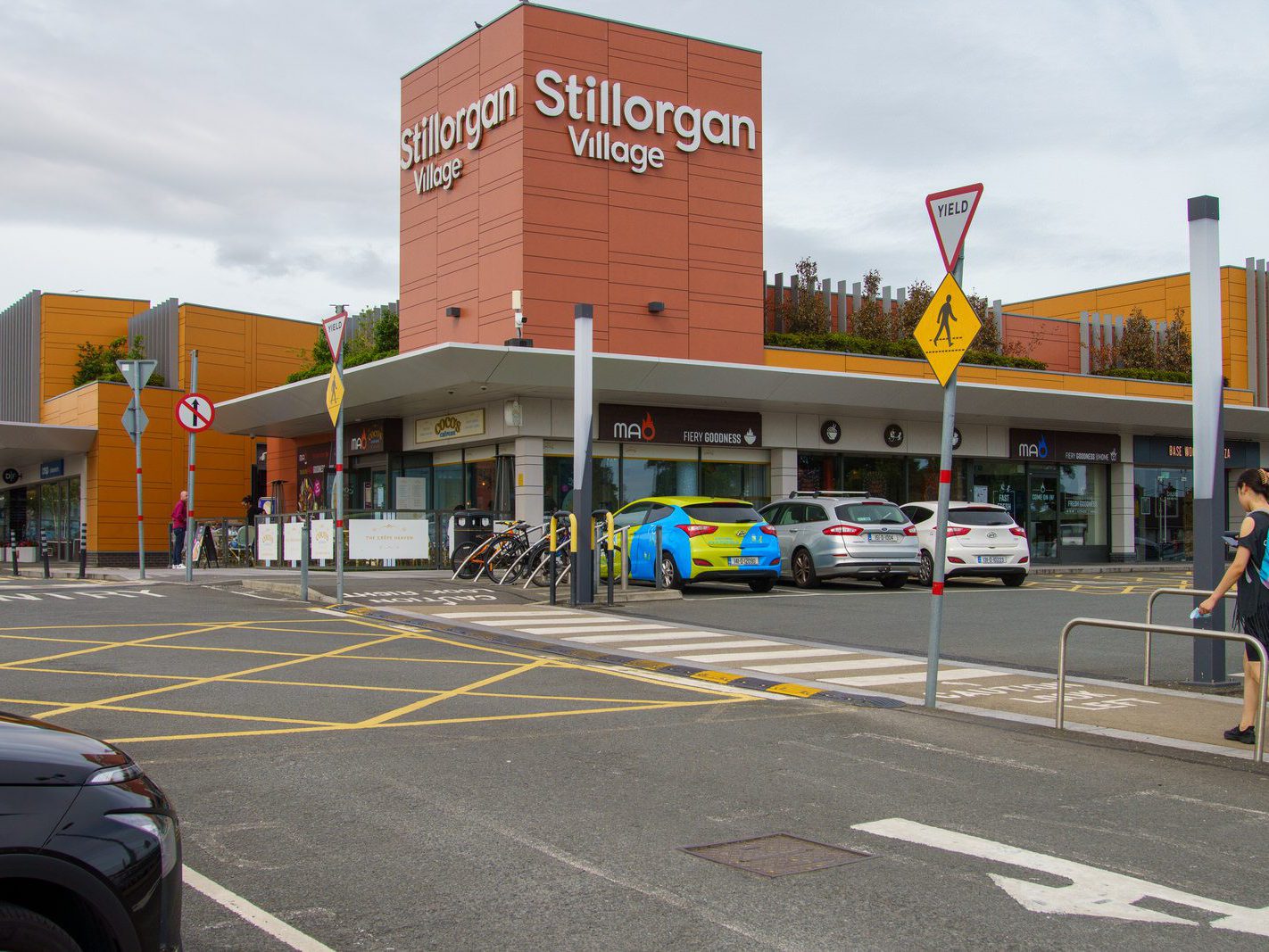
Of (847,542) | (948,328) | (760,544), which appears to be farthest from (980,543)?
(948,328)

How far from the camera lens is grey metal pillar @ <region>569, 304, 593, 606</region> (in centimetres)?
1738

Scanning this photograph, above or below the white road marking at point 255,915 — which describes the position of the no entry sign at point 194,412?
above

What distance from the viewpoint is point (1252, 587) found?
24.9 feet

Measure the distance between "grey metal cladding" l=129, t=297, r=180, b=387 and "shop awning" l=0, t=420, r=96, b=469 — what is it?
3.96m

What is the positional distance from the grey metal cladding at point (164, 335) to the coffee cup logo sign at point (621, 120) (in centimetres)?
2041

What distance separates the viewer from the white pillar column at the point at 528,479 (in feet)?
84.7

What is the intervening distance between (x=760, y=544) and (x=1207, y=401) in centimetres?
1007

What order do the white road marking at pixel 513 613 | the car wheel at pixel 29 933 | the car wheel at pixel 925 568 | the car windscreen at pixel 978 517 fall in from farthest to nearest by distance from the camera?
the car wheel at pixel 925 568
the car windscreen at pixel 978 517
the white road marking at pixel 513 613
the car wheel at pixel 29 933

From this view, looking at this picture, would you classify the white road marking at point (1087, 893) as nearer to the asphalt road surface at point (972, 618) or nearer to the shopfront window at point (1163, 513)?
the asphalt road surface at point (972, 618)

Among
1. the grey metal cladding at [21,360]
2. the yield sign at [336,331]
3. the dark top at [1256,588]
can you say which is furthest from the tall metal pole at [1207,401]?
the grey metal cladding at [21,360]

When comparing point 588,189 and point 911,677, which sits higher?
point 588,189

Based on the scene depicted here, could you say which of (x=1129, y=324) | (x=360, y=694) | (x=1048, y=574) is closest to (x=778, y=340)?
(x=1048, y=574)

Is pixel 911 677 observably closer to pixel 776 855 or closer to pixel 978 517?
pixel 776 855

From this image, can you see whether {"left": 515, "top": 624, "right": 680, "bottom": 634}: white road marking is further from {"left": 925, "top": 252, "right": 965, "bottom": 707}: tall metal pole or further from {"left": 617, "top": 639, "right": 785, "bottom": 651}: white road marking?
{"left": 925, "top": 252, "right": 965, "bottom": 707}: tall metal pole
